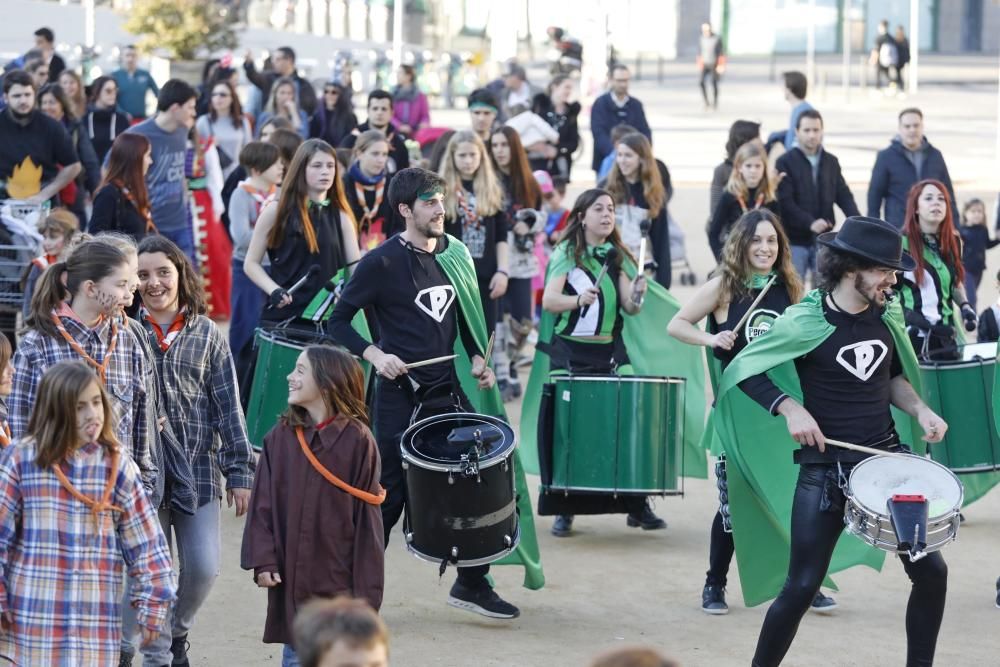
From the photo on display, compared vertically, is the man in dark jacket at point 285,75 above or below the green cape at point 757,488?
above

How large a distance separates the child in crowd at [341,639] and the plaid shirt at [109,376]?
2.06m

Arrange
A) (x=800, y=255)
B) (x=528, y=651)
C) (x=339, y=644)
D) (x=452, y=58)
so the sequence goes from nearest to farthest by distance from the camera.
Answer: (x=339, y=644) → (x=528, y=651) → (x=800, y=255) → (x=452, y=58)

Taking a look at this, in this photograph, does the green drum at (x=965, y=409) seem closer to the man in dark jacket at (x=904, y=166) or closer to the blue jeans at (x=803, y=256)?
the blue jeans at (x=803, y=256)

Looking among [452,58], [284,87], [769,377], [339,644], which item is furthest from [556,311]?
[452,58]

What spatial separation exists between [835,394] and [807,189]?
5.85 meters

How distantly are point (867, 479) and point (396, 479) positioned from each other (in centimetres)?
214

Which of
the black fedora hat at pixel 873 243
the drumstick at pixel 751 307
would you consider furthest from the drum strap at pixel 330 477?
the drumstick at pixel 751 307

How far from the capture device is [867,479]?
5551 millimetres

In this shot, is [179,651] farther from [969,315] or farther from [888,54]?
[888,54]

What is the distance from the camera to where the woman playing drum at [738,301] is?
7086 millimetres

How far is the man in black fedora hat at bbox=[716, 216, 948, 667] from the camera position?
5.73m

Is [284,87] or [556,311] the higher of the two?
[284,87]

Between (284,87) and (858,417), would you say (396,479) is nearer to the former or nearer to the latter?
(858,417)

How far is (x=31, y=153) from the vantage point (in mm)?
11875
